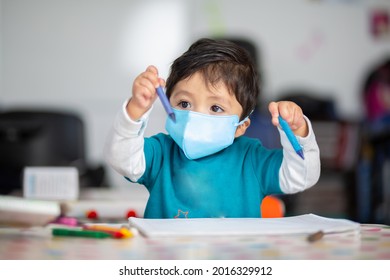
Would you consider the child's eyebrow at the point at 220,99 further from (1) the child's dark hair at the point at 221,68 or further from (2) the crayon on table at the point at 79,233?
(2) the crayon on table at the point at 79,233

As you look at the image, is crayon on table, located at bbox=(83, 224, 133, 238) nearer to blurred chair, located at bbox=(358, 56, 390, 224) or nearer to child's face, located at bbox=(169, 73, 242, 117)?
child's face, located at bbox=(169, 73, 242, 117)

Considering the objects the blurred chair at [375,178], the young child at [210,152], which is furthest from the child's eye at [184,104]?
the blurred chair at [375,178]

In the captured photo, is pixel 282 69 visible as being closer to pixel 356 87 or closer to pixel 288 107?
pixel 356 87

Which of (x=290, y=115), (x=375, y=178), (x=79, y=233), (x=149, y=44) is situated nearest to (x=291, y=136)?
(x=290, y=115)

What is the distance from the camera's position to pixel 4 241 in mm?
526

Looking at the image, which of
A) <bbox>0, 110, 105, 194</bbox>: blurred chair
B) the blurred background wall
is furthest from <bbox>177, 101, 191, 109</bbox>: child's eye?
the blurred background wall

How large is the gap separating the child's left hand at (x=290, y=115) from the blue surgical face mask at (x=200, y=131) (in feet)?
0.29

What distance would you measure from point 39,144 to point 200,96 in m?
1.09

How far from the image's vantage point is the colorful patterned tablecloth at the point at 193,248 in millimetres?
476

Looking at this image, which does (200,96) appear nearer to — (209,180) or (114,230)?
(209,180)

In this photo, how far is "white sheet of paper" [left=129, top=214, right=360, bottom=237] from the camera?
539 millimetres

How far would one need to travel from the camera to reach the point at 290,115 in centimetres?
65
